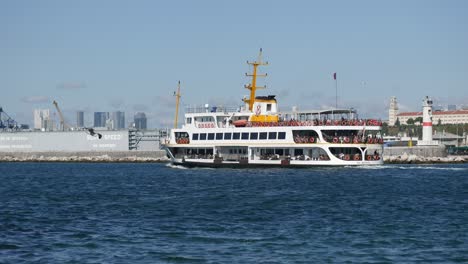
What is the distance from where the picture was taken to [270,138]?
3029 inches

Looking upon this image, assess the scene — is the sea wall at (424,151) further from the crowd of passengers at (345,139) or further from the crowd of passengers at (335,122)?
the crowd of passengers at (345,139)

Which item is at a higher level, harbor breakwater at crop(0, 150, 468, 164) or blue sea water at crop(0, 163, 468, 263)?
harbor breakwater at crop(0, 150, 468, 164)

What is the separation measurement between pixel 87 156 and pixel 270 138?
225 ft

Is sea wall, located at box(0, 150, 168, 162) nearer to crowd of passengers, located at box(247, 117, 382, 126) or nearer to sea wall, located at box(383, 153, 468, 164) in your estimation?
sea wall, located at box(383, 153, 468, 164)

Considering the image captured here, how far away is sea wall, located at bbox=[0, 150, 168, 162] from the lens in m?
130

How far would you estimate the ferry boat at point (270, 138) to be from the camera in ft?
239

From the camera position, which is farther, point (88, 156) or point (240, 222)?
point (88, 156)

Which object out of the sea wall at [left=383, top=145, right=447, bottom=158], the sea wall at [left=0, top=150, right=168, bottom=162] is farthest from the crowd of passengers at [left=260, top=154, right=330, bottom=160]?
the sea wall at [left=0, top=150, right=168, bottom=162]

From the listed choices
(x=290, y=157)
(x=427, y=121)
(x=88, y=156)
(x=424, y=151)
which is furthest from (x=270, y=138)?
(x=88, y=156)

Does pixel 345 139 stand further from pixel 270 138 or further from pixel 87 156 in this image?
pixel 87 156

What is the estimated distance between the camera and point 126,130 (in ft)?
488

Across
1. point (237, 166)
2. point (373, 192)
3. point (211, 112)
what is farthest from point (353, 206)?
point (211, 112)

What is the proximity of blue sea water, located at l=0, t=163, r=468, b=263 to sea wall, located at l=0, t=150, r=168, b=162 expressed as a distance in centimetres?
6955

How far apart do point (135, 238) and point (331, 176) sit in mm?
35844
